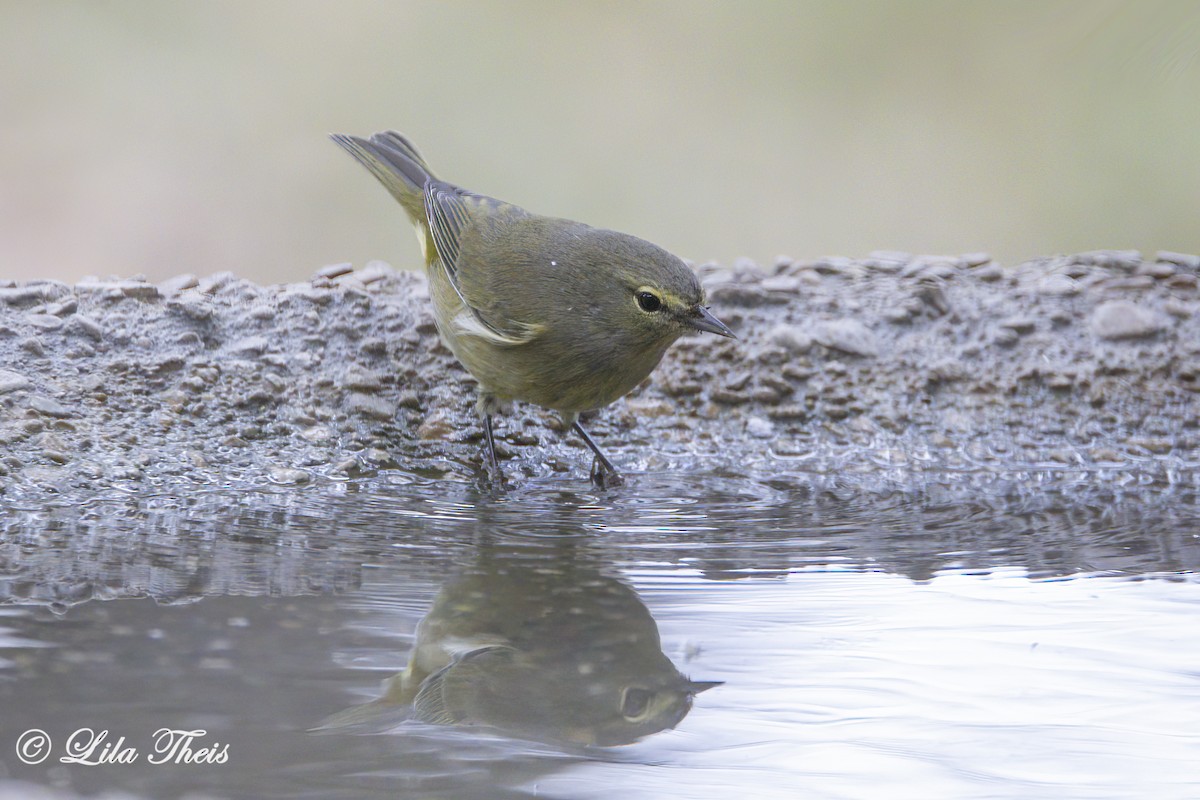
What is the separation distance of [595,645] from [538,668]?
0.63ft

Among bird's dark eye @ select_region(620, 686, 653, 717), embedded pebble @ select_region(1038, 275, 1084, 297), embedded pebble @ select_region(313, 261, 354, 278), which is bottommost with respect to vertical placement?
bird's dark eye @ select_region(620, 686, 653, 717)

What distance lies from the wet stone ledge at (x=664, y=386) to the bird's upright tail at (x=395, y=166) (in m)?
0.43

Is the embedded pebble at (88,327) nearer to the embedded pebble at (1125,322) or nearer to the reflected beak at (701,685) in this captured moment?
the reflected beak at (701,685)

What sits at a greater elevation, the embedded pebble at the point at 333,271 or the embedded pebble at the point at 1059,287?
the embedded pebble at the point at 1059,287

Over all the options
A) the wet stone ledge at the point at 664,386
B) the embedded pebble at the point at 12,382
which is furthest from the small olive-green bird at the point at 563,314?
the embedded pebble at the point at 12,382

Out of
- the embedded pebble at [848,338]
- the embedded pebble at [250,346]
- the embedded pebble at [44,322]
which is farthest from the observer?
the embedded pebble at [848,338]

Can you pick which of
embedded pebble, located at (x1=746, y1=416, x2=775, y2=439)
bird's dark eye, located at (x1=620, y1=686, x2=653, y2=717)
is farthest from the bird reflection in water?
embedded pebble, located at (x1=746, y1=416, x2=775, y2=439)

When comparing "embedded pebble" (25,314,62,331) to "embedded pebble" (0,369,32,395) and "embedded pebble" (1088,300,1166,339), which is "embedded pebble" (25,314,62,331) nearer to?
"embedded pebble" (0,369,32,395)

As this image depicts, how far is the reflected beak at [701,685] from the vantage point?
2.28 metres

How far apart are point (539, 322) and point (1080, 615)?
6.64 ft

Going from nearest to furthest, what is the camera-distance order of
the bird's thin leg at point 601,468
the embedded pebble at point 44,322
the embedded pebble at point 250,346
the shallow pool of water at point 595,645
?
the shallow pool of water at point 595,645
the bird's thin leg at point 601,468
the embedded pebble at point 44,322
the embedded pebble at point 250,346

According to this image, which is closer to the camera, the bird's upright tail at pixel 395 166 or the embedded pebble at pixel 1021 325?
the embedded pebble at pixel 1021 325

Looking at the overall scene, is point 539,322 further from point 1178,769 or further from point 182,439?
point 1178,769

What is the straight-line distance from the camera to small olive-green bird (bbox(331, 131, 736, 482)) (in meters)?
3.96
